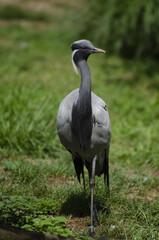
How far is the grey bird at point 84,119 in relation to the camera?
2359 mm

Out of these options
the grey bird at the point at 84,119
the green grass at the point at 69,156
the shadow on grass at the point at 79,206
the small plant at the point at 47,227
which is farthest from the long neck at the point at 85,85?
the shadow on grass at the point at 79,206

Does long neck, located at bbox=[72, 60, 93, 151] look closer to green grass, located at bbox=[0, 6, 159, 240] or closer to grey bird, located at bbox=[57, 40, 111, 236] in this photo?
grey bird, located at bbox=[57, 40, 111, 236]

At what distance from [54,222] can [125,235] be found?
0.55 m

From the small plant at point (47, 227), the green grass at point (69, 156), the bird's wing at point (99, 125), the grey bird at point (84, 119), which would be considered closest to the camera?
the small plant at point (47, 227)

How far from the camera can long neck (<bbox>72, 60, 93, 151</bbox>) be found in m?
2.32

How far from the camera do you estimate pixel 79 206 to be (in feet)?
9.52

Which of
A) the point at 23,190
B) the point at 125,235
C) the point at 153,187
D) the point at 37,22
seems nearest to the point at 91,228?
the point at 125,235

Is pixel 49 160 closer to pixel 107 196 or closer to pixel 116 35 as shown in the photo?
pixel 107 196

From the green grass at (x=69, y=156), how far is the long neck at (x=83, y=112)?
49 centimetres

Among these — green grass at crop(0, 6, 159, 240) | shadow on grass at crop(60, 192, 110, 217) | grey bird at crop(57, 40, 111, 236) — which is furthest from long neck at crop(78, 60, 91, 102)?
shadow on grass at crop(60, 192, 110, 217)

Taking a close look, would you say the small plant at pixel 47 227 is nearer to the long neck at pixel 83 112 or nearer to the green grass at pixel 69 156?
the green grass at pixel 69 156

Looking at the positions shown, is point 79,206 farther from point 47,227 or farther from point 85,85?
point 85,85

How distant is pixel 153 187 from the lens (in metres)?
3.58

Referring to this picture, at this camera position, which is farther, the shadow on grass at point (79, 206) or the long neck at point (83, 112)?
the shadow on grass at point (79, 206)
